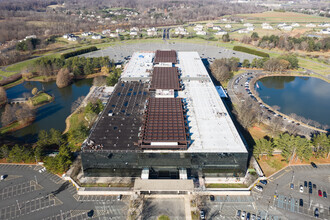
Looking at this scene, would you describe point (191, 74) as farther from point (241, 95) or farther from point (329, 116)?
point (329, 116)

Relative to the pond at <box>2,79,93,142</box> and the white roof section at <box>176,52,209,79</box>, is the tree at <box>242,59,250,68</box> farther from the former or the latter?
the pond at <box>2,79,93,142</box>

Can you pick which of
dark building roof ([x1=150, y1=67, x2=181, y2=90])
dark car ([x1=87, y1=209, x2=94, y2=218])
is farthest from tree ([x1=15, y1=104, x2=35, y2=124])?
dark car ([x1=87, y1=209, x2=94, y2=218])

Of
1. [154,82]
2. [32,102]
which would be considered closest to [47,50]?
[32,102]

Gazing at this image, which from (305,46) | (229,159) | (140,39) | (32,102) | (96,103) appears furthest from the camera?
(140,39)

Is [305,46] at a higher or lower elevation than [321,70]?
higher

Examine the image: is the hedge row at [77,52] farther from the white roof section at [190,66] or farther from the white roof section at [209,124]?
the white roof section at [209,124]

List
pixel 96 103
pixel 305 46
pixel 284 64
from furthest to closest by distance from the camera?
1. pixel 305 46
2. pixel 284 64
3. pixel 96 103
